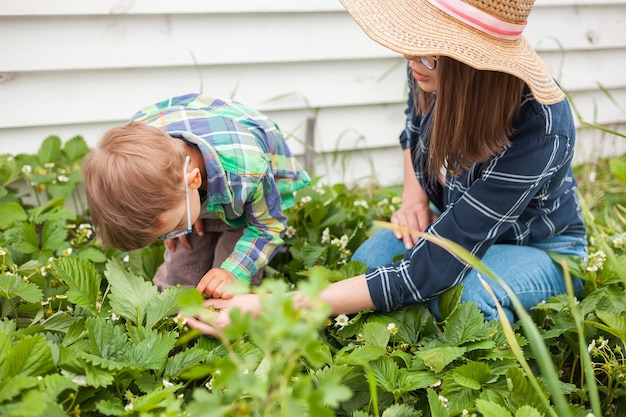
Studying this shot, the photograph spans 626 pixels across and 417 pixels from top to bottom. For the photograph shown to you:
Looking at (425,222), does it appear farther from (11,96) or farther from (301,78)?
(11,96)

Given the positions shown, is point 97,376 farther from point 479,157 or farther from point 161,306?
point 479,157

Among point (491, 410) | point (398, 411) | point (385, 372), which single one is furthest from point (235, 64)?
point (491, 410)

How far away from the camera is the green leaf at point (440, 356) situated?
1392 millimetres

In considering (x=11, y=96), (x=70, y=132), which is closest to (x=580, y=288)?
(x=70, y=132)

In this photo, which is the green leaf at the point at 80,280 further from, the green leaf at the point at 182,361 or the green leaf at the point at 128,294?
the green leaf at the point at 182,361

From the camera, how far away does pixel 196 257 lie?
6.24 ft

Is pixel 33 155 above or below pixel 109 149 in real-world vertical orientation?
below

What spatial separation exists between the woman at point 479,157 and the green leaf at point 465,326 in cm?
9

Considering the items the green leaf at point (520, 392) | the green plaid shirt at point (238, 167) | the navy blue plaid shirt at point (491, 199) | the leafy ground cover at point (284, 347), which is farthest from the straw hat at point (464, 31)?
the green leaf at point (520, 392)

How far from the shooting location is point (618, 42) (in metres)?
3.14

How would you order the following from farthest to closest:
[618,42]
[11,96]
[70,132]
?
[618,42], [70,132], [11,96]

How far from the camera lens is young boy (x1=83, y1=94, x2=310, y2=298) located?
55.5 inches

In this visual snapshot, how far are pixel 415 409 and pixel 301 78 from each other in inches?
60.6

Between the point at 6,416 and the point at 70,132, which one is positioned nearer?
the point at 6,416
